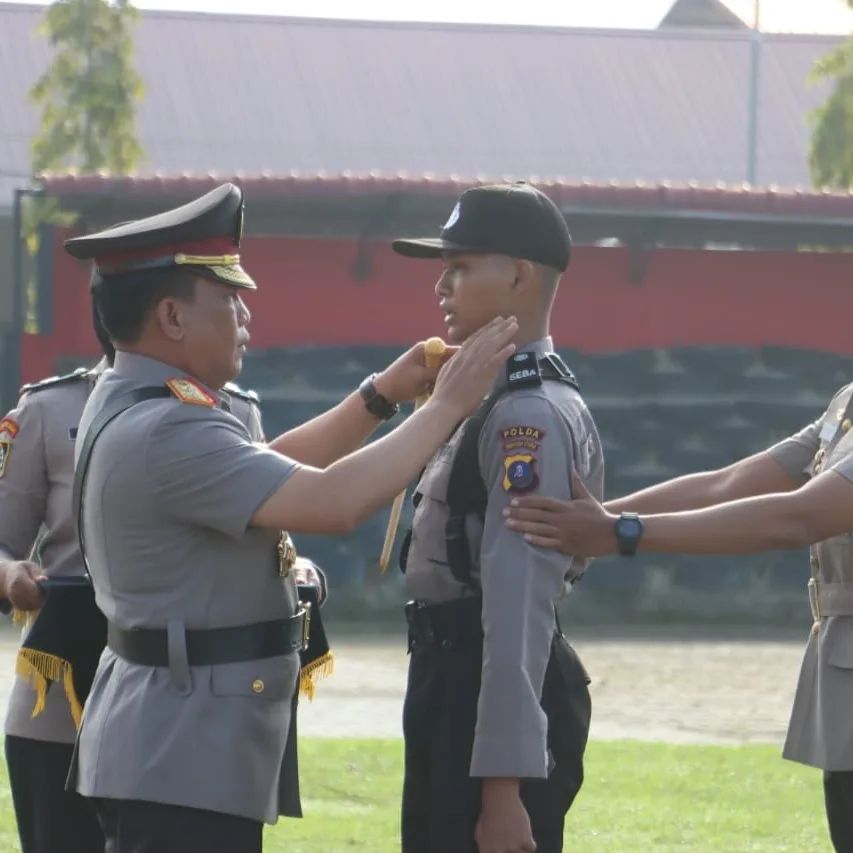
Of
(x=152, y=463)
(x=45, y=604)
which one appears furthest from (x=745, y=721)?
(x=152, y=463)

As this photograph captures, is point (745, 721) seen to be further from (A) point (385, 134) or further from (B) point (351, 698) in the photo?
(A) point (385, 134)

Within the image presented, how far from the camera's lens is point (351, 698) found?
9992 mm

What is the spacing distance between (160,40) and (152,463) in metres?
29.8

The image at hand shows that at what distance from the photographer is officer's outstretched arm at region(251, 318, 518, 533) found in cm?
336

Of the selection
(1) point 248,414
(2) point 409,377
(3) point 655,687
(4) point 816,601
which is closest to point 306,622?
(2) point 409,377

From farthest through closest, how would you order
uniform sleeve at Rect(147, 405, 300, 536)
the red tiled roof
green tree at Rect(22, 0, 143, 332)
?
green tree at Rect(22, 0, 143, 332) → the red tiled roof → uniform sleeve at Rect(147, 405, 300, 536)

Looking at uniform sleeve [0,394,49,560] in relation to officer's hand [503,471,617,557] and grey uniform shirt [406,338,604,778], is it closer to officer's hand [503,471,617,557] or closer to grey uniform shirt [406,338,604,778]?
grey uniform shirt [406,338,604,778]

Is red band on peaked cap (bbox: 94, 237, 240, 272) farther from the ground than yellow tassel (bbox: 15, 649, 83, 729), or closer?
farther from the ground

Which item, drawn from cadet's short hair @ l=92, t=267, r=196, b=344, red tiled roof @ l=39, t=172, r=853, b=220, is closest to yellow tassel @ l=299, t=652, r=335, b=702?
cadet's short hair @ l=92, t=267, r=196, b=344

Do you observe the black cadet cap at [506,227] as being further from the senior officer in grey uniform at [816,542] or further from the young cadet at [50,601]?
the young cadet at [50,601]

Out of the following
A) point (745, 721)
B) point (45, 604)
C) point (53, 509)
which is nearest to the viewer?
point (45, 604)

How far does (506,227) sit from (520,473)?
1.79 feet

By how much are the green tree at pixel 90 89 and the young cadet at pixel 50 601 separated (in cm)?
1899

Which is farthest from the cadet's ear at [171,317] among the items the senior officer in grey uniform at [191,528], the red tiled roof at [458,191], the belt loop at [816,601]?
the red tiled roof at [458,191]
